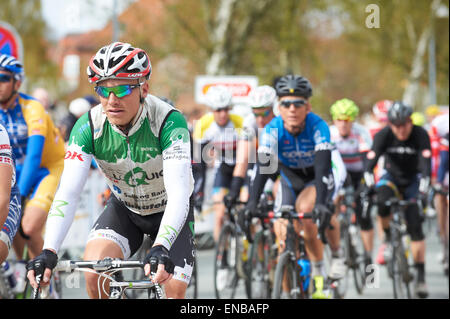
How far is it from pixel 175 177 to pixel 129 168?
1.55 feet

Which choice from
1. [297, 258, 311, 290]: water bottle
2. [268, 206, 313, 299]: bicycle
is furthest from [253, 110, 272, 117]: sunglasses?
[297, 258, 311, 290]: water bottle

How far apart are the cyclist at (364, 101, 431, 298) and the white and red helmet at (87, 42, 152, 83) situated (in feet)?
18.0

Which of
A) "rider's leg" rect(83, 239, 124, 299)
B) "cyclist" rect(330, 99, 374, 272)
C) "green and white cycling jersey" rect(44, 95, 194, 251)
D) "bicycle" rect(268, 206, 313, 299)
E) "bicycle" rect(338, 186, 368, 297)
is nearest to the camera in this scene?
"green and white cycling jersey" rect(44, 95, 194, 251)

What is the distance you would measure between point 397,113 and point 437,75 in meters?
32.1

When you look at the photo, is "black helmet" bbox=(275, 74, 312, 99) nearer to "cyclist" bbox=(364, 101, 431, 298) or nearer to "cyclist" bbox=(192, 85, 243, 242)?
"cyclist" bbox=(364, 101, 431, 298)

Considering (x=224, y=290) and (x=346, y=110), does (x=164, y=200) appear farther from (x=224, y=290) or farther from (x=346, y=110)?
(x=346, y=110)

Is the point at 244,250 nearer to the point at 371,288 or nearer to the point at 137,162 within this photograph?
the point at 371,288

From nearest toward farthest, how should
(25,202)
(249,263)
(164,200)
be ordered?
(164,200) < (25,202) < (249,263)

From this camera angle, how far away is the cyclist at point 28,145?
272 inches

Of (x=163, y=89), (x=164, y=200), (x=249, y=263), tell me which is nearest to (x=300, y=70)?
(x=163, y=89)

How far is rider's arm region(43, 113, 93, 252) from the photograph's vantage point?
4301mm

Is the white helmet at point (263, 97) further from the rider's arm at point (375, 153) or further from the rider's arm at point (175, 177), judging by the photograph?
the rider's arm at point (175, 177)

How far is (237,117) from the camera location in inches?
432

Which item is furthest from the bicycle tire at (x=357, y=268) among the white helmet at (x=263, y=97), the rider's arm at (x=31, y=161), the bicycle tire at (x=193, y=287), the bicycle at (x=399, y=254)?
the rider's arm at (x=31, y=161)
